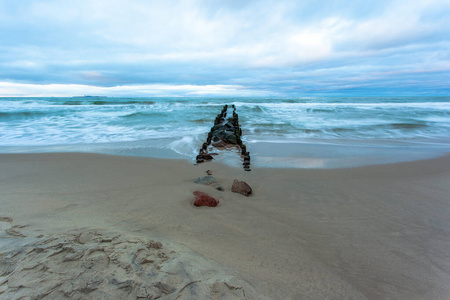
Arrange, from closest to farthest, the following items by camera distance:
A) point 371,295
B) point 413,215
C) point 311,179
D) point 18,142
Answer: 1. point 371,295
2. point 413,215
3. point 311,179
4. point 18,142

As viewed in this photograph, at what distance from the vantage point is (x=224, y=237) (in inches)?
88.3

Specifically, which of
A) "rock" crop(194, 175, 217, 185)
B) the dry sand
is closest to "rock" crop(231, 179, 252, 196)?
the dry sand

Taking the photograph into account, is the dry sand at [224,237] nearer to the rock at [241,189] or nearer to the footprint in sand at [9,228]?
the footprint in sand at [9,228]

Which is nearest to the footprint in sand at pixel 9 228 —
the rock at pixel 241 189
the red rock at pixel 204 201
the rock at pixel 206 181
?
the red rock at pixel 204 201

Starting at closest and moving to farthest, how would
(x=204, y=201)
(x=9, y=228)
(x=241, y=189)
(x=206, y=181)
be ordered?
(x=9, y=228) < (x=204, y=201) < (x=241, y=189) < (x=206, y=181)

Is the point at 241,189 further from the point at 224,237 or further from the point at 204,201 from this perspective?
the point at 224,237

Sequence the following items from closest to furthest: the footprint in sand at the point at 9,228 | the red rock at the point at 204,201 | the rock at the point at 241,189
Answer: the footprint in sand at the point at 9,228 → the red rock at the point at 204,201 → the rock at the point at 241,189

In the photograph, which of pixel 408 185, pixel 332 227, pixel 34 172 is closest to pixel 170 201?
pixel 332 227

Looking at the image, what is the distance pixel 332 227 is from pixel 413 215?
1210 millimetres

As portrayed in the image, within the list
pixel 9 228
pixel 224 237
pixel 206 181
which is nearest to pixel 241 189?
pixel 206 181

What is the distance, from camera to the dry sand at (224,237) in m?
1.49

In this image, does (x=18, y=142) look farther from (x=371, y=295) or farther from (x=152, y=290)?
(x=371, y=295)

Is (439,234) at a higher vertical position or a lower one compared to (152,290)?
lower

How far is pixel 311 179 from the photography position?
402 centimetres
